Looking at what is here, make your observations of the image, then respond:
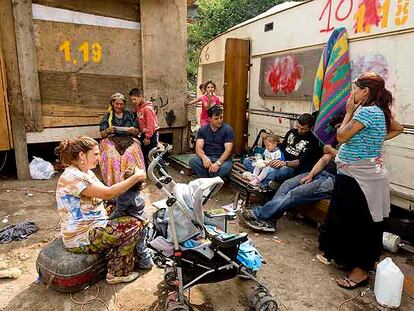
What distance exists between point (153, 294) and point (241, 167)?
3225mm

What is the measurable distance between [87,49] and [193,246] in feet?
16.0

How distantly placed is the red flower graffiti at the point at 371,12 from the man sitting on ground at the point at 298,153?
51.0 inches

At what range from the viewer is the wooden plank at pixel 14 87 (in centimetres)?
545

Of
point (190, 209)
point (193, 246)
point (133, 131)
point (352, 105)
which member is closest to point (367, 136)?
point (352, 105)

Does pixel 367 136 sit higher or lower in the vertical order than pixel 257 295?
higher

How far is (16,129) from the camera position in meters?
5.75

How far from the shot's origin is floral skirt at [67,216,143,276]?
2875 millimetres

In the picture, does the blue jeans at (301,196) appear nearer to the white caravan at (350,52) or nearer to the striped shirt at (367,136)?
the white caravan at (350,52)

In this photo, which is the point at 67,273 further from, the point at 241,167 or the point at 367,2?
the point at 367,2

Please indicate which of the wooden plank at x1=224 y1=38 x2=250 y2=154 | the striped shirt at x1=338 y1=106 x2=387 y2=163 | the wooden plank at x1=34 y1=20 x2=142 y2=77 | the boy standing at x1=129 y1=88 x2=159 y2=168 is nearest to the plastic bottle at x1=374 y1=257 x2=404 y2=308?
the striped shirt at x1=338 y1=106 x2=387 y2=163

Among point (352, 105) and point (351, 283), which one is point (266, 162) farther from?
point (351, 283)

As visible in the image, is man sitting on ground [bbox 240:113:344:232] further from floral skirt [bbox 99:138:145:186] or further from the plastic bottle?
floral skirt [bbox 99:138:145:186]

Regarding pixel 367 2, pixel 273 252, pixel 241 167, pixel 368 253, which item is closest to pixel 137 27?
pixel 241 167

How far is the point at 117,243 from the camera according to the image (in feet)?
9.72
